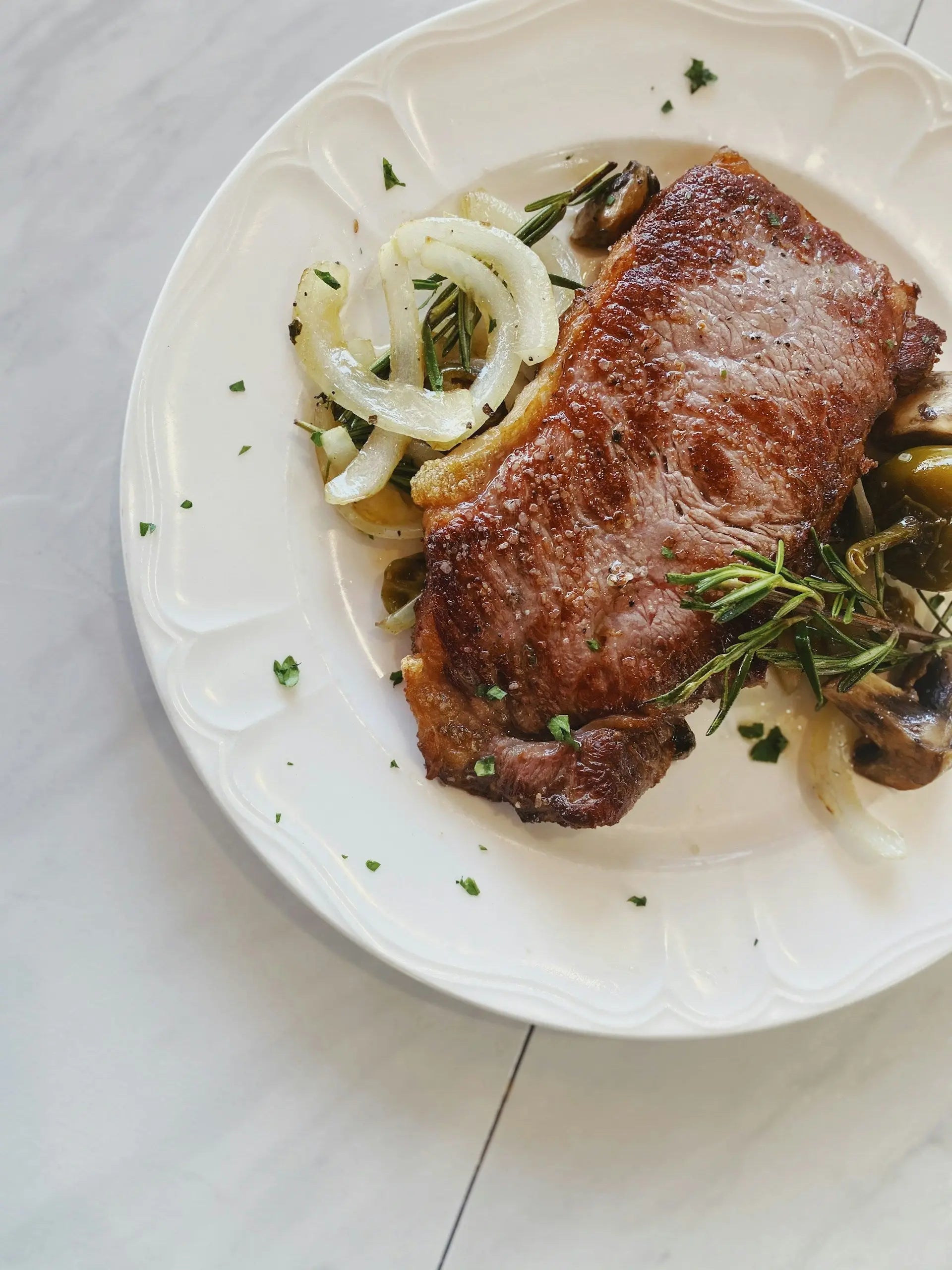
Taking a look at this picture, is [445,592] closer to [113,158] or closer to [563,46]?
[563,46]

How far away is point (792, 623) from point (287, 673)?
146 cm

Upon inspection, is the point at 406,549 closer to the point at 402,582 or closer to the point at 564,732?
the point at 402,582

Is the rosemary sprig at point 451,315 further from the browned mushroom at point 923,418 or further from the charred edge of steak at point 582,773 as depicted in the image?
the browned mushroom at point 923,418

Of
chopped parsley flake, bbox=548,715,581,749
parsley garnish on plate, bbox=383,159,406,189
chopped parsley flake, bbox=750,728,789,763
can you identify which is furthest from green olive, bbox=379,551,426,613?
chopped parsley flake, bbox=750,728,789,763

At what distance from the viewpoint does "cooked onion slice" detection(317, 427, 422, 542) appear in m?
2.71

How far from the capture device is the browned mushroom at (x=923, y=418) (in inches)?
107

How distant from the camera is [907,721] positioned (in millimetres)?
2775

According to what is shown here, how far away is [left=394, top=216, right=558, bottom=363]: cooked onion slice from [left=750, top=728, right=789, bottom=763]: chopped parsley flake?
1.44 m

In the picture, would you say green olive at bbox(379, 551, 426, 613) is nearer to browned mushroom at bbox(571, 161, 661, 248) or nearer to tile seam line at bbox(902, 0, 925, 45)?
browned mushroom at bbox(571, 161, 661, 248)

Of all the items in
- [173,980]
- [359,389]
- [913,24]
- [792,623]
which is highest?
[913,24]

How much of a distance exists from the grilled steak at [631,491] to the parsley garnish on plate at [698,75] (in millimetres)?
422

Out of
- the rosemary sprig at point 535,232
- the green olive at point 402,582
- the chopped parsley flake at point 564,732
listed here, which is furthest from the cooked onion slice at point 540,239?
the chopped parsley flake at point 564,732

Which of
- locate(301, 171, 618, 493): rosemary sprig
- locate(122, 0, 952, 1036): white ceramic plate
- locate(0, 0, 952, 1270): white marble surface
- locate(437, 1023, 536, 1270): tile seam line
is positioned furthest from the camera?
locate(437, 1023, 536, 1270): tile seam line

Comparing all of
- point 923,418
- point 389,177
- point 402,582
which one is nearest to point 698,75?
point 389,177
